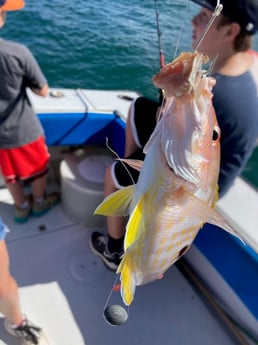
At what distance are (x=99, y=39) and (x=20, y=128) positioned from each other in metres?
4.90

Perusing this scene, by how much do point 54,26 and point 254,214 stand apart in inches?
241

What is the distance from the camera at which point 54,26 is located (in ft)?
21.9

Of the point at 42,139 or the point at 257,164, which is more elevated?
the point at 42,139

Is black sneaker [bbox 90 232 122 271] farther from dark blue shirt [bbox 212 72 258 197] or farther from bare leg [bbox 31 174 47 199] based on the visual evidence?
dark blue shirt [bbox 212 72 258 197]

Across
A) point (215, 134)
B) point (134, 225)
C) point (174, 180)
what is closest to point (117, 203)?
point (134, 225)

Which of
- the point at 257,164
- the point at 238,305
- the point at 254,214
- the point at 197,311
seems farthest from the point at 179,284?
the point at 257,164

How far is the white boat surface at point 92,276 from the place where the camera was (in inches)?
73.0

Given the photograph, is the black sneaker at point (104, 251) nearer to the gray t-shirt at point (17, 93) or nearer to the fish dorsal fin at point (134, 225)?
the gray t-shirt at point (17, 93)

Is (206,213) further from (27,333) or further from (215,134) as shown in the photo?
(27,333)

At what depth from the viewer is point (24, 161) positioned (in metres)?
2.24

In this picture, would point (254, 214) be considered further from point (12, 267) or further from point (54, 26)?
point (54, 26)

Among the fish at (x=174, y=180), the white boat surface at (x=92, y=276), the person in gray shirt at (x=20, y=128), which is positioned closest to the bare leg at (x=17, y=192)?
the person in gray shirt at (x=20, y=128)

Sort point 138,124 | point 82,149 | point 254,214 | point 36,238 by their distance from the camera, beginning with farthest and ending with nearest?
point 82,149 < point 36,238 < point 138,124 < point 254,214

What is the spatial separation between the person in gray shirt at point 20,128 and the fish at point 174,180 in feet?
4.03
